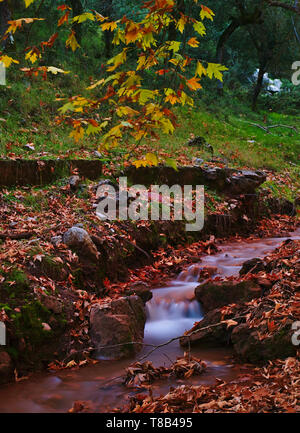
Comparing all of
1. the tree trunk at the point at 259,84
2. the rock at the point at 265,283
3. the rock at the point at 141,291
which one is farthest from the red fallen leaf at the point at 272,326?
the tree trunk at the point at 259,84

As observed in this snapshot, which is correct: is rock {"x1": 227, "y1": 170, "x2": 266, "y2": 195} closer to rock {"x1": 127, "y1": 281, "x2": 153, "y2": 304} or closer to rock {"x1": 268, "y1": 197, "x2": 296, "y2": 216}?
rock {"x1": 268, "y1": 197, "x2": 296, "y2": 216}

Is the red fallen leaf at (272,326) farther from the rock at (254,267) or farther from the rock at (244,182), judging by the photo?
the rock at (244,182)

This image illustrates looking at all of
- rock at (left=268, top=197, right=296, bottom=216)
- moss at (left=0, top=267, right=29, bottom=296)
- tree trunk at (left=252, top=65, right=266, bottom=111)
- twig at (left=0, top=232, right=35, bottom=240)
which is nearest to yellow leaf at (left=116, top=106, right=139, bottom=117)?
moss at (left=0, top=267, right=29, bottom=296)

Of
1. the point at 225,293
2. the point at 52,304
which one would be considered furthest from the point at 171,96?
the point at 225,293

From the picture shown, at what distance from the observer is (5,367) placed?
157 inches

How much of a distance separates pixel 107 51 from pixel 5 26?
6237mm

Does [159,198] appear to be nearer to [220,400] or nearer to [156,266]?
[156,266]

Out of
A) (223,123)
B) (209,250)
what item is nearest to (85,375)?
(209,250)

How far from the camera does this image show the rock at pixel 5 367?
3.96m

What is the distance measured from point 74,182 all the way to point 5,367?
4.28 meters

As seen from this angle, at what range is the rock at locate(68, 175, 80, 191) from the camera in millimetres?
7719

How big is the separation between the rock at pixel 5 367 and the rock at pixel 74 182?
4078 mm

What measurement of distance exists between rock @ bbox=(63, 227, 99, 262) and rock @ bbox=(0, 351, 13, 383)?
198cm

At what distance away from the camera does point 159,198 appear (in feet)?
28.2
